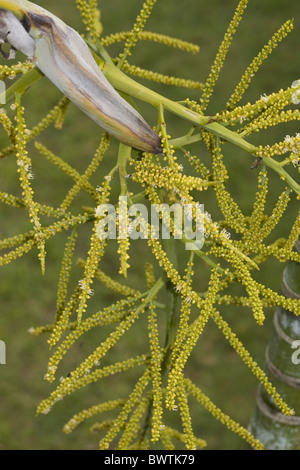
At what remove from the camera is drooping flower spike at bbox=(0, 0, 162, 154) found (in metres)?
0.96

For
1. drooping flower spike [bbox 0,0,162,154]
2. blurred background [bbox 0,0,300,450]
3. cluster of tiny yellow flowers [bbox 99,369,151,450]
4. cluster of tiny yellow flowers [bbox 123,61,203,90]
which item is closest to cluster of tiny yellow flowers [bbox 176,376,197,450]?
cluster of tiny yellow flowers [bbox 99,369,151,450]

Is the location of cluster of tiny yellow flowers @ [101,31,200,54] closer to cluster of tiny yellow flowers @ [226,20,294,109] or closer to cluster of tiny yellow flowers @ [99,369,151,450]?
cluster of tiny yellow flowers @ [226,20,294,109]

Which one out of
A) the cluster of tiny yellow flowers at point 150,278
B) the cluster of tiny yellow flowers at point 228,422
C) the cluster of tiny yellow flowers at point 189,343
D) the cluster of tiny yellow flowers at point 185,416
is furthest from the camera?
the cluster of tiny yellow flowers at point 150,278

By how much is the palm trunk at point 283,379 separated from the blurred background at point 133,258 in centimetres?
185

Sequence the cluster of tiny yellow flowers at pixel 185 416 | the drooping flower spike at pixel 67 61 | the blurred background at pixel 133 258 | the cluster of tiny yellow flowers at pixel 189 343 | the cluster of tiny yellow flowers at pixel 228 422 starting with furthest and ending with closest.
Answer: the blurred background at pixel 133 258 → the cluster of tiny yellow flowers at pixel 228 422 → the cluster of tiny yellow flowers at pixel 185 416 → the cluster of tiny yellow flowers at pixel 189 343 → the drooping flower spike at pixel 67 61

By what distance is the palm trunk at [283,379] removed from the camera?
129 centimetres

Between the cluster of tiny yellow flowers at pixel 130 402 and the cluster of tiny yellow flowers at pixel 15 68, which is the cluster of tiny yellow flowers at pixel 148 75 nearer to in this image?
the cluster of tiny yellow flowers at pixel 15 68

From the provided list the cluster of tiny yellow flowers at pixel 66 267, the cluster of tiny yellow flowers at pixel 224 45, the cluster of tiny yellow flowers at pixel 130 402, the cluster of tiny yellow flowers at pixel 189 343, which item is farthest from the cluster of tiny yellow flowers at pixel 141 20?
the cluster of tiny yellow flowers at pixel 130 402

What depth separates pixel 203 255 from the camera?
3.92 ft

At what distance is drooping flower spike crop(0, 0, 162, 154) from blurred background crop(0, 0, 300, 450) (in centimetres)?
255
